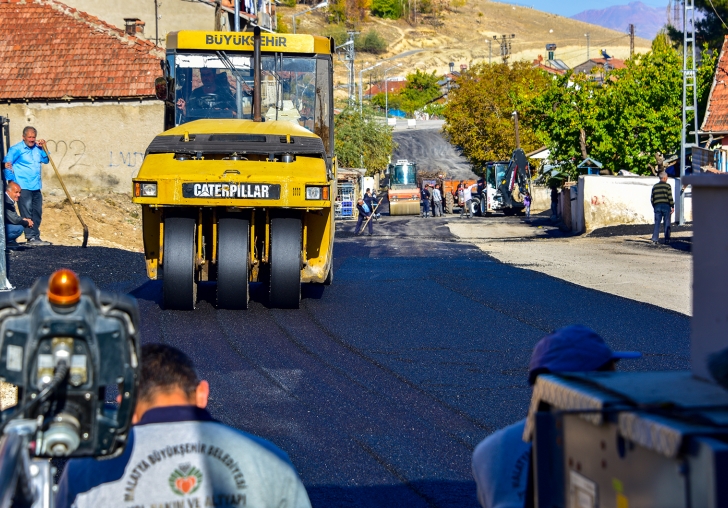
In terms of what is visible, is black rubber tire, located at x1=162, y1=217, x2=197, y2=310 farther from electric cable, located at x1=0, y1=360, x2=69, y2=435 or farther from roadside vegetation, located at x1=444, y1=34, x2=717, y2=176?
roadside vegetation, located at x1=444, y1=34, x2=717, y2=176

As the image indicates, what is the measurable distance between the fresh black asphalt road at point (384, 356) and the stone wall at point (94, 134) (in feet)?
52.8

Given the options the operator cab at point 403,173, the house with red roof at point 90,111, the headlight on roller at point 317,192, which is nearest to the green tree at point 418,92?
the operator cab at point 403,173

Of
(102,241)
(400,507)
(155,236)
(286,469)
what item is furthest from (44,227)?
(286,469)

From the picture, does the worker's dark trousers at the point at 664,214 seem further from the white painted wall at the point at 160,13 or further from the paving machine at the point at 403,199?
the paving machine at the point at 403,199

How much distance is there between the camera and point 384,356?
8.63 metres

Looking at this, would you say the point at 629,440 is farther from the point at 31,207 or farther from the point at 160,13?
the point at 160,13

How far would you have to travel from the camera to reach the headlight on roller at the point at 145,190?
1014 cm

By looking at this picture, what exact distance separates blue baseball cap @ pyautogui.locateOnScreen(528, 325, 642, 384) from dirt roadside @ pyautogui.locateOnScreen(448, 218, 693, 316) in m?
9.20

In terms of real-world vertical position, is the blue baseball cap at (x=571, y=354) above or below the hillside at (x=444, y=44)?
below

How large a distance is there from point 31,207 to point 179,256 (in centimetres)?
688

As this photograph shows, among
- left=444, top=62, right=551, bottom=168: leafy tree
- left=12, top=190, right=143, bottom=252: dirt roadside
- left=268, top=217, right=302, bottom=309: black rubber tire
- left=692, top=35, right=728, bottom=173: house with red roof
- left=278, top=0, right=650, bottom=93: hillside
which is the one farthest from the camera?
left=278, top=0, right=650, bottom=93: hillside

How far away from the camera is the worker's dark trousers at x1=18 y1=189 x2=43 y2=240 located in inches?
637

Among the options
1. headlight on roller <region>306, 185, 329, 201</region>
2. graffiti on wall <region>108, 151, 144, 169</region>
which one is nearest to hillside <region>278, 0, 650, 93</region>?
graffiti on wall <region>108, 151, 144, 169</region>

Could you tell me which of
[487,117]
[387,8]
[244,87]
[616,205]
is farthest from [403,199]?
[387,8]
